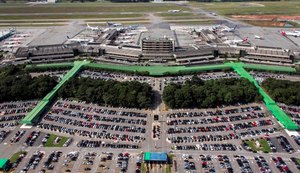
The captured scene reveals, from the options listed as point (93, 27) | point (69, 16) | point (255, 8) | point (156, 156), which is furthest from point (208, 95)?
point (255, 8)

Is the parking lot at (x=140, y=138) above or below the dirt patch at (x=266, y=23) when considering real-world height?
below

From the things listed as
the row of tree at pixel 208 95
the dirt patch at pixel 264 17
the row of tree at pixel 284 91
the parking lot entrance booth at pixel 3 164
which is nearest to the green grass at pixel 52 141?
the parking lot entrance booth at pixel 3 164

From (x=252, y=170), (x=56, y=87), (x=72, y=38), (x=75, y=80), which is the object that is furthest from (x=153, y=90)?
(x=72, y=38)

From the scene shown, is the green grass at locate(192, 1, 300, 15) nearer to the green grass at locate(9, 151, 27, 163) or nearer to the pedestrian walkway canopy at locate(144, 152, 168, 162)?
the pedestrian walkway canopy at locate(144, 152, 168, 162)

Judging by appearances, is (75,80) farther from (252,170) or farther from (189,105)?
(252,170)

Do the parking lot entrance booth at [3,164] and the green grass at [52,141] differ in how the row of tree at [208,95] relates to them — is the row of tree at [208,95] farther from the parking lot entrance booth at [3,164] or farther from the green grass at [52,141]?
the parking lot entrance booth at [3,164]

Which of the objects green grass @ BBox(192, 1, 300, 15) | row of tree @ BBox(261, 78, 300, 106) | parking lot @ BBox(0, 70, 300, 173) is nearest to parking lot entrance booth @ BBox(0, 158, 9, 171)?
parking lot @ BBox(0, 70, 300, 173)
